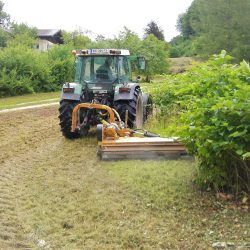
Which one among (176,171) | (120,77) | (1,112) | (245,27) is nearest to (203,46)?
(245,27)

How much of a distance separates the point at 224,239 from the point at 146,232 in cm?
79

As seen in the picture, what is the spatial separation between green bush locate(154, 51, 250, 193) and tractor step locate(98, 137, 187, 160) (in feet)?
4.63

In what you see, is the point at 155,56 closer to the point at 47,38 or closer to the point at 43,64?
the point at 43,64

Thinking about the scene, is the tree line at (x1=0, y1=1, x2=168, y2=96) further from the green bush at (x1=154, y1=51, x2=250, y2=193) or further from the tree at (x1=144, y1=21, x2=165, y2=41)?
the tree at (x1=144, y1=21, x2=165, y2=41)

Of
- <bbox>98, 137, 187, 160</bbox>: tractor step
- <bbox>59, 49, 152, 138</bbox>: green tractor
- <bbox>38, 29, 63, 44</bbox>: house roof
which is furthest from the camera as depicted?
<bbox>38, 29, 63, 44</bbox>: house roof

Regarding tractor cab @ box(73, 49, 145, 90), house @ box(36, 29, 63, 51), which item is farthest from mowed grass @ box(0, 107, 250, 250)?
house @ box(36, 29, 63, 51)

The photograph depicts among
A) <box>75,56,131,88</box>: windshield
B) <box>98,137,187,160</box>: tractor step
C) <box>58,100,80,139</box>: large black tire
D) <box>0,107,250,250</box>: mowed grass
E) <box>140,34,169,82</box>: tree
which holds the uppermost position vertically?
<box>140,34,169,82</box>: tree

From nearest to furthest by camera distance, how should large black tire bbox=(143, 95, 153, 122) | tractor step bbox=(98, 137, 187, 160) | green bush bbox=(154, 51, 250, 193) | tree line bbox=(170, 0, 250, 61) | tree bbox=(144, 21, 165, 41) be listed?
green bush bbox=(154, 51, 250, 193)
tractor step bbox=(98, 137, 187, 160)
large black tire bbox=(143, 95, 153, 122)
tree line bbox=(170, 0, 250, 61)
tree bbox=(144, 21, 165, 41)

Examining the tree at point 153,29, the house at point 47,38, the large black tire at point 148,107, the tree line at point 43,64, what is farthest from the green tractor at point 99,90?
the house at point 47,38

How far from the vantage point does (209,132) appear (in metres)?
5.07

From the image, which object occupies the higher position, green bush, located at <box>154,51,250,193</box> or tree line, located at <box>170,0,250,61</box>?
tree line, located at <box>170,0,250,61</box>

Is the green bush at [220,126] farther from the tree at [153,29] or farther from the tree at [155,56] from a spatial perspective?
the tree at [153,29]

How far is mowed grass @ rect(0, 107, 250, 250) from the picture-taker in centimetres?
451

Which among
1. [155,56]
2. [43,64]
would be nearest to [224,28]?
[155,56]
